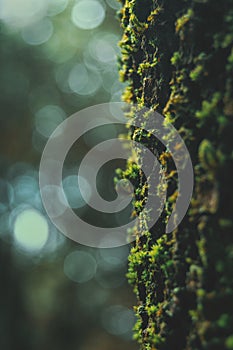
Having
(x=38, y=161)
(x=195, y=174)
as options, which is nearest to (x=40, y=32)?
(x=38, y=161)

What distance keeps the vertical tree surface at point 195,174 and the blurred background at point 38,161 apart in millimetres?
18168

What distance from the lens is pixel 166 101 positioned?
6.31ft

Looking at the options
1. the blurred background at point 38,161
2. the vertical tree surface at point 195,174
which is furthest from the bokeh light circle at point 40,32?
the vertical tree surface at point 195,174

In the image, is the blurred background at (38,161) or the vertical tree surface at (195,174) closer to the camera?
the vertical tree surface at (195,174)

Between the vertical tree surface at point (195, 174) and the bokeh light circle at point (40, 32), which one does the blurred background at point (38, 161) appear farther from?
the vertical tree surface at point (195, 174)

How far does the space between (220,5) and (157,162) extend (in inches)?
28.5

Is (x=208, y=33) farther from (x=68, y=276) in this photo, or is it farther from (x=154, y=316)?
(x=68, y=276)

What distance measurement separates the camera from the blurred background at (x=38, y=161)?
2111 centimetres

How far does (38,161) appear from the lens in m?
23.2

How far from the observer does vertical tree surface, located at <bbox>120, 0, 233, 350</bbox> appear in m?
1.42

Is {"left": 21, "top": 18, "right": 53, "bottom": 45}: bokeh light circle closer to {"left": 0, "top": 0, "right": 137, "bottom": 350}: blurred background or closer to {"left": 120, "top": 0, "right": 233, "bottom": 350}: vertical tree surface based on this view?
{"left": 0, "top": 0, "right": 137, "bottom": 350}: blurred background

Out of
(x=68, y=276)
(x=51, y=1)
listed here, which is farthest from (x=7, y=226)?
(x=51, y=1)

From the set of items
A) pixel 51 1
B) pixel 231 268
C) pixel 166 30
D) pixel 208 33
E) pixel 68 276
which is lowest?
pixel 231 268

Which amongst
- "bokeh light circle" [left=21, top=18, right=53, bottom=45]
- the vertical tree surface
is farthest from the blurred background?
the vertical tree surface
